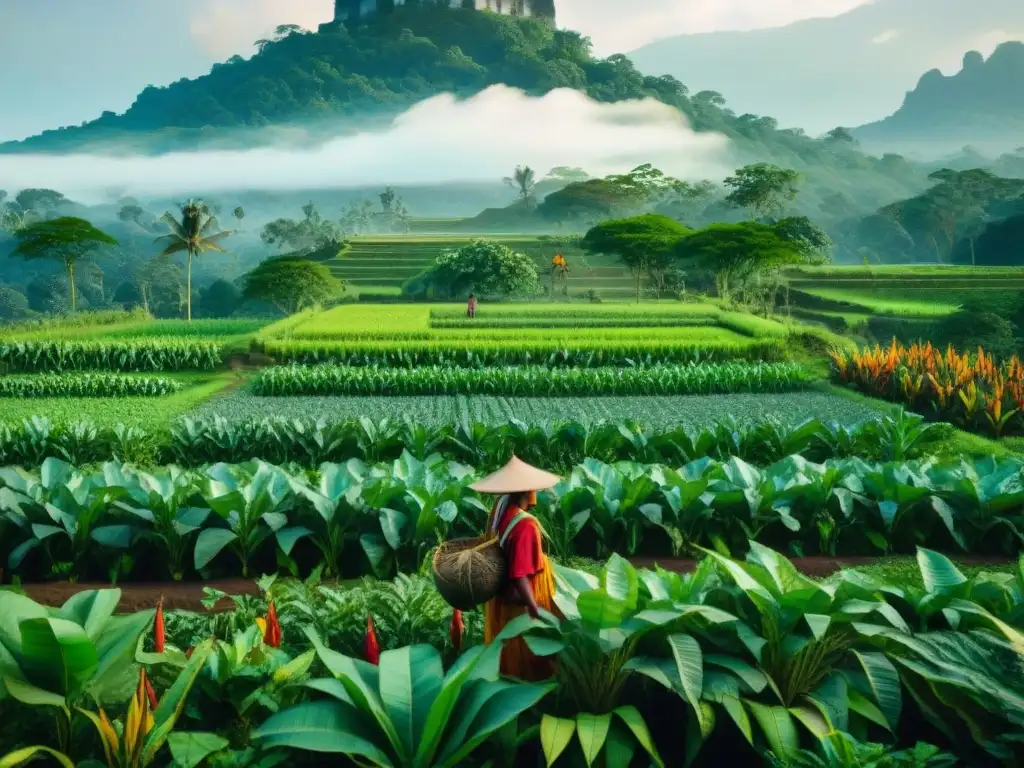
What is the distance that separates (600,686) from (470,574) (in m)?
0.61

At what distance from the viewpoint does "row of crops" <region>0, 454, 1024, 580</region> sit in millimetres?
5863

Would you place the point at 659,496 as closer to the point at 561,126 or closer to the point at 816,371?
the point at 816,371

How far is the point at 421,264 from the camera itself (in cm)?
4041

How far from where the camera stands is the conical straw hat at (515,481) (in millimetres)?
3652

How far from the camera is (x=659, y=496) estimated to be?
6383 mm

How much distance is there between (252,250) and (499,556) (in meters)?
65.1

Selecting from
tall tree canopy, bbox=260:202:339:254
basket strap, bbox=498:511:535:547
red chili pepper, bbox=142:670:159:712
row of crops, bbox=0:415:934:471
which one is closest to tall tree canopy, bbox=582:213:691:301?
tall tree canopy, bbox=260:202:339:254

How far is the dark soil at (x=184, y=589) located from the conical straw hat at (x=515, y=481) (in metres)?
2.27

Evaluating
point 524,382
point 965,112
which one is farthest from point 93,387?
point 965,112

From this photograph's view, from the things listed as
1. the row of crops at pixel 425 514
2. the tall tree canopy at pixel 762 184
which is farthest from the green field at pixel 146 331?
the tall tree canopy at pixel 762 184

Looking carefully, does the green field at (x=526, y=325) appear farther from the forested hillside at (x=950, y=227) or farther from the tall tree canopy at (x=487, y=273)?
the forested hillside at (x=950, y=227)

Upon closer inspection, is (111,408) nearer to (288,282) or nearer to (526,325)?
(526,325)

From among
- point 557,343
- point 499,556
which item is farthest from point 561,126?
point 499,556

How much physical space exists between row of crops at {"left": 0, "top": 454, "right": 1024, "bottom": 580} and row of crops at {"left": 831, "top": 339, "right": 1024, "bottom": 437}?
18.6 ft
